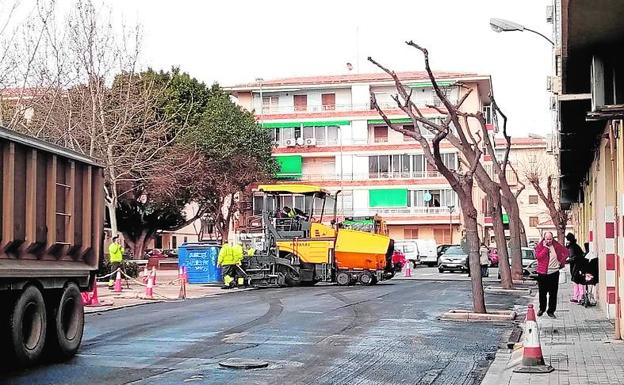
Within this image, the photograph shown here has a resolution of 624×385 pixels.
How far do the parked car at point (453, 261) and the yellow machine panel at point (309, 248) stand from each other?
18.2 m

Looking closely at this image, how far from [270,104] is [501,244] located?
1856 inches

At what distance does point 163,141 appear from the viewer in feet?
125

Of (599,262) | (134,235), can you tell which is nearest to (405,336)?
(599,262)

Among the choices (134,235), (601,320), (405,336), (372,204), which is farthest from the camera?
(372,204)

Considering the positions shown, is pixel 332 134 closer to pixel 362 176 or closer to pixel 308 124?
pixel 308 124

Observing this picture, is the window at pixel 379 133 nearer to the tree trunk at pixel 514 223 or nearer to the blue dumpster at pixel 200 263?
the tree trunk at pixel 514 223

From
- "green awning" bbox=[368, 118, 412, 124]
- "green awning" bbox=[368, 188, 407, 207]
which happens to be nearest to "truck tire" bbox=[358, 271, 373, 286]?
"green awning" bbox=[368, 118, 412, 124]

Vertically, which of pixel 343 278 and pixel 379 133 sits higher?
pixel 379 133

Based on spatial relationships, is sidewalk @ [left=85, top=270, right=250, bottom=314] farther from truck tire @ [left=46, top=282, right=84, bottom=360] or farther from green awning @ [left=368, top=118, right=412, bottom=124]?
green awning @ [left=368, top=118, right=412, bottom=124]

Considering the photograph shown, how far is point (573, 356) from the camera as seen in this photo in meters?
11.8

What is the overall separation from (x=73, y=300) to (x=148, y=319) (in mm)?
5077

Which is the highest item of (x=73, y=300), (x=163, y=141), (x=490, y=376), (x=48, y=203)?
(x=163, y=141)

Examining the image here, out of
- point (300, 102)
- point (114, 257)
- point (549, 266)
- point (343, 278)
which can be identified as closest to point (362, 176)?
point (300, 102)

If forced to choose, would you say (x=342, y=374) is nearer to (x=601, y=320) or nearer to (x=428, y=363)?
(x=428, y=363)
